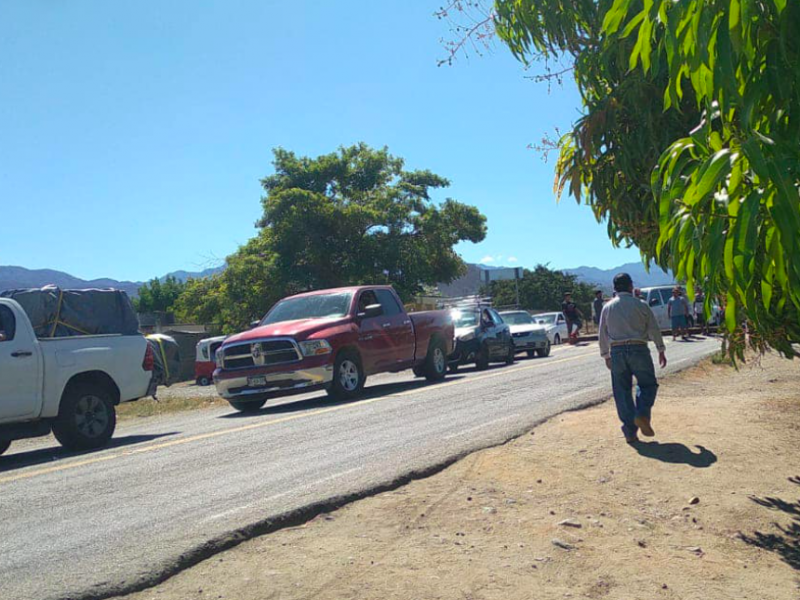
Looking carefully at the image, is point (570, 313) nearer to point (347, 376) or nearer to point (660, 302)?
point (660, 302)

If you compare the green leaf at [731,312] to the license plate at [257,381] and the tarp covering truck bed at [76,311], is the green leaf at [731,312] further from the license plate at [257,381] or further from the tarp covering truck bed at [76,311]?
the license plate at [257,381]

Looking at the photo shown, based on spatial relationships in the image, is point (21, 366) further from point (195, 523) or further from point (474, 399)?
point (474, 399)

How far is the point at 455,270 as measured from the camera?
39375 millimetres

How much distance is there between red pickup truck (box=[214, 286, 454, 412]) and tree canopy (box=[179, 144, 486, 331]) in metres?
17.8

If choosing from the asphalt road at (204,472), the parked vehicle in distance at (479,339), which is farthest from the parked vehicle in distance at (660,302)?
the asphalt road at (204,472)

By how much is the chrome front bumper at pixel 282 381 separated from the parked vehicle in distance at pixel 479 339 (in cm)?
739

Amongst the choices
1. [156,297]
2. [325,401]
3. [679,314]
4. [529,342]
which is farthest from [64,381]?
[156,297]

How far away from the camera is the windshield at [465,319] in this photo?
21578 mm

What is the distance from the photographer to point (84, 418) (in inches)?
416

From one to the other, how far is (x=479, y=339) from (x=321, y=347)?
7.89m

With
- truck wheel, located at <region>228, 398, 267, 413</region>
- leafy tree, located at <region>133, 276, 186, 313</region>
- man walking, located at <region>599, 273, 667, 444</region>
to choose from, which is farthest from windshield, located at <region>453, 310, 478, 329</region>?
leafy tree, located at <region>133, 276, 186, 313</region>

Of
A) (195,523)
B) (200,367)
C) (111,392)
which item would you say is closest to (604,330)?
(195,523)

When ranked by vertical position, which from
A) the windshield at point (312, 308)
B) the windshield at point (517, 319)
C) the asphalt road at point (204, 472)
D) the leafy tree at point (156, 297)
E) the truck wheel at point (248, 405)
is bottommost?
the asphalt road at point (204, 472)

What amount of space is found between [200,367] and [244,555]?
83.0 feet
